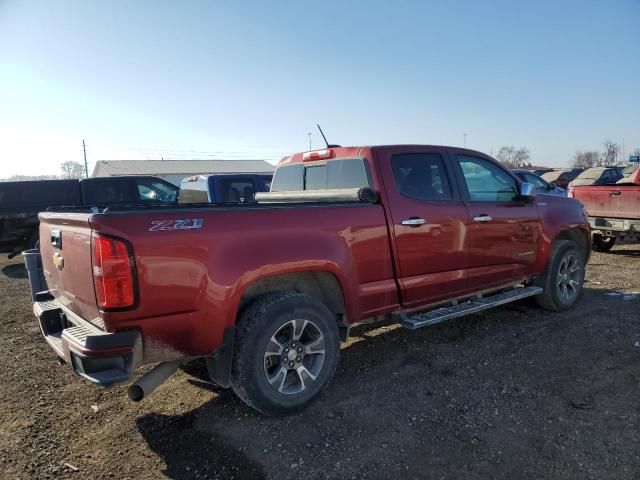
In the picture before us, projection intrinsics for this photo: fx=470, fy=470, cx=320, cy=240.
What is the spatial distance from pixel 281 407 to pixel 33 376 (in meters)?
2.53

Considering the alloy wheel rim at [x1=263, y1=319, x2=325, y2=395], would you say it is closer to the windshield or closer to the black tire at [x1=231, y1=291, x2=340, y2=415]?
the black tire at [x1=231, y1=291, x2=340, y2=415]

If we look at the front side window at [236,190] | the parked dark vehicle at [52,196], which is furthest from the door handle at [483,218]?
the parked dark vehicle at [52,196]

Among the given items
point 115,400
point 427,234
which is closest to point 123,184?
point 115,400

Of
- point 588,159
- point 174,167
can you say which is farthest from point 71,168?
point 588,159

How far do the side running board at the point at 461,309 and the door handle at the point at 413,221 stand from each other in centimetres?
81

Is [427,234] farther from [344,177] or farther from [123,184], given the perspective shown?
[123,184]

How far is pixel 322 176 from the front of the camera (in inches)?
183

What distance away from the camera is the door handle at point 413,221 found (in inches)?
159

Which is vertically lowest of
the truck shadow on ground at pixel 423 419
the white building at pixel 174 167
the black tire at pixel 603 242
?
the truck shadow on ground at pixel 423 419

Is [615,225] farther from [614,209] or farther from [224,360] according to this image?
[224,360]

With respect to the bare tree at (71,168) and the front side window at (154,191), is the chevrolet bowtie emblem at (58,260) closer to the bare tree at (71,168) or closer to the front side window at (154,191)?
the front side window at (154,191)

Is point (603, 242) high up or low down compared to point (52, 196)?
down

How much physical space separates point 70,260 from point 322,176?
239cm

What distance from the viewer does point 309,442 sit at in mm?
3084
